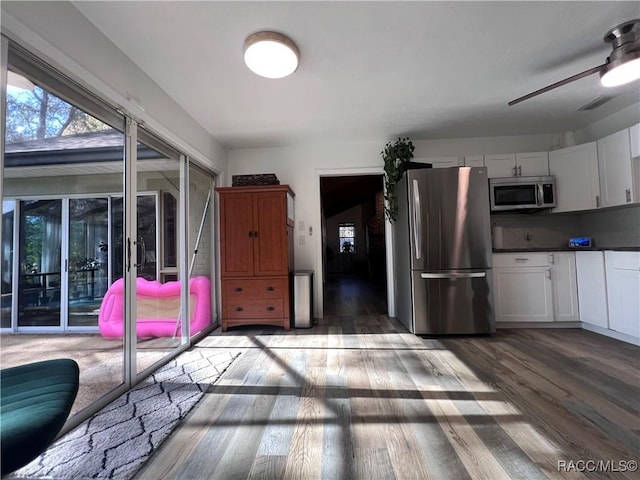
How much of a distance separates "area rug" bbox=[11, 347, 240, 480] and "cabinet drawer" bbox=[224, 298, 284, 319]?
113 centimetres

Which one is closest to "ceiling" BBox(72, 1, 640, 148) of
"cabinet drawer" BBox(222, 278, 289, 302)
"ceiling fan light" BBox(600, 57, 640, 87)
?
"ceiling fan light" BBox(600, 57, 640, 87)

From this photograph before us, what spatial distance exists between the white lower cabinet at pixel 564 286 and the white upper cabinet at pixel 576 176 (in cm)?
63

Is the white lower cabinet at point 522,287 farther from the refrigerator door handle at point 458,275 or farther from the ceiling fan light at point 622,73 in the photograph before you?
the ceiling fan light at point 622,73

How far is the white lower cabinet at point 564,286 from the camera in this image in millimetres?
3184

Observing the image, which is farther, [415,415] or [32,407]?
[415,415]

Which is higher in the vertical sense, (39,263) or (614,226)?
(614,226)

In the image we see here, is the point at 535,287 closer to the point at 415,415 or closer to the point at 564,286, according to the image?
the point at 564,286

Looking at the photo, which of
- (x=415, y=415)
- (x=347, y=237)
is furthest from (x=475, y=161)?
(x=347, y=237)

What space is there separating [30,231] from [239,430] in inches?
77.5

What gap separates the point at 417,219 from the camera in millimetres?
3033

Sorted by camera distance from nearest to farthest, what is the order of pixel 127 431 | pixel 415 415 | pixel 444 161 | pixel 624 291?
pixel 127 431
pixel 415 415
pixel 624 291
pixel 444 161

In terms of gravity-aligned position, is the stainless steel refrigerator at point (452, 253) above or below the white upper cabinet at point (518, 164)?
below

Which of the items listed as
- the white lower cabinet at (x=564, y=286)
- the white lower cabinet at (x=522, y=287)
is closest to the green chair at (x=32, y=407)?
the white lower cabinet at (x=522, y=287)

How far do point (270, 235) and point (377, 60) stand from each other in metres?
2.12
